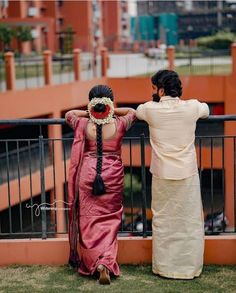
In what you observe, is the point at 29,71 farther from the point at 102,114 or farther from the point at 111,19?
the point at 111,19

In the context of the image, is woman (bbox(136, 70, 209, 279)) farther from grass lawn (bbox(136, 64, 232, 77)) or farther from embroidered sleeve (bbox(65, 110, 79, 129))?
grass lawn (bbox(136, 64, 232, 77))

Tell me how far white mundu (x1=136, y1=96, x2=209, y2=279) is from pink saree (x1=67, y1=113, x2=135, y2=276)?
0.24m

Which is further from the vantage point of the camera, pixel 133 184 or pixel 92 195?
pixel 133 184

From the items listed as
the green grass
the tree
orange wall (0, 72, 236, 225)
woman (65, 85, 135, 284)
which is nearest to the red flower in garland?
woman (65, 85, 135, 284)

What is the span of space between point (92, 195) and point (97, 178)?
0.42ft

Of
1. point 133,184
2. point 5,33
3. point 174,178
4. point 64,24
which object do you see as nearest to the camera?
point 174,178

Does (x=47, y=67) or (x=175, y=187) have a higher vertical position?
(x=47, y=67)

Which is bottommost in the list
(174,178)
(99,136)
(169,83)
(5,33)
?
(174,178)

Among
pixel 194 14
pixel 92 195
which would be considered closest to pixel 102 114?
pixel 92 195

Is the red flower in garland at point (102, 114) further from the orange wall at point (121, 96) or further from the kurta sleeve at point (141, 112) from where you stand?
the orange wall at point (121, 96)

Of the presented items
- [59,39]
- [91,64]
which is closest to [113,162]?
[91,64]

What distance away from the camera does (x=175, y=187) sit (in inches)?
155

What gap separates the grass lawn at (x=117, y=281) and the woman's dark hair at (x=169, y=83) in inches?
46.5

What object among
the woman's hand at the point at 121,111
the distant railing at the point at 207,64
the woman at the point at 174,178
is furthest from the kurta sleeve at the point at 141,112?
the distant railing at the point at 207,64
